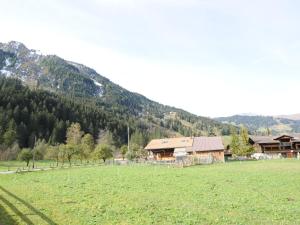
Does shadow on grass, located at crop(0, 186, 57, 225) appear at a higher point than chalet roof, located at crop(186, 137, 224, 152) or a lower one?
lower

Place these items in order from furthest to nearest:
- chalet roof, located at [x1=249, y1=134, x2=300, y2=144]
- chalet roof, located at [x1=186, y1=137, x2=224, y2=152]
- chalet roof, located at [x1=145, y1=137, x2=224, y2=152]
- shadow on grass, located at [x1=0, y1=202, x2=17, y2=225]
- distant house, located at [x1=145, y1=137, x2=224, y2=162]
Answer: chalet roof, located at [x1=249, y1=134, x2=300, y2=144]
chalet roof, located at [x1=145, y1=137, x2=224, y2=152]
chalet roof, located at [x1=186, y1=137, x2=224, y2=152]
distant house, located at [x1=145, y1=137, x2=224, y2=162]
shadow on grass, located at [x1=0, y1=202, x2=17, y2=225]

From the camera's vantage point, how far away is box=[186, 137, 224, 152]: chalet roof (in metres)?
91.8

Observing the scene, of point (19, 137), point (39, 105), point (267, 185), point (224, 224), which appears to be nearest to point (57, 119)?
point (39, 105)

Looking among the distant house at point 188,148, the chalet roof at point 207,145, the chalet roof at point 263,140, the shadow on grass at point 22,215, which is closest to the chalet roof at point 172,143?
the distant house at point 188,148

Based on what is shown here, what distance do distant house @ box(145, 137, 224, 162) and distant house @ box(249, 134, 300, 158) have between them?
3444 centimetres

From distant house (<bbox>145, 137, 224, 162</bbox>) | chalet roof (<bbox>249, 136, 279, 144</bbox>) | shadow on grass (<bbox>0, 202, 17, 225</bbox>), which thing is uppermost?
chalet roof (<bbox>249, 136, 279, 144</bbox>)

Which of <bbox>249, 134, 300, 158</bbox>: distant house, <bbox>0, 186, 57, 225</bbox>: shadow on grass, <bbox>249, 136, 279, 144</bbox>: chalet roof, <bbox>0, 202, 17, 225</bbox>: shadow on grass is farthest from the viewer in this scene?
<bbox>249, 136, 279, 144</bbox>: chalet roof

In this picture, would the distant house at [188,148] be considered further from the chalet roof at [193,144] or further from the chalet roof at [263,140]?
the chalet roof at [263,140]

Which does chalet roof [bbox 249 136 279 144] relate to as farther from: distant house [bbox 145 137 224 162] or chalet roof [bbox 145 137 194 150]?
distant house [bbox 145 137 224 162]

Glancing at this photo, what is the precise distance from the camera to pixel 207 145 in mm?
94688

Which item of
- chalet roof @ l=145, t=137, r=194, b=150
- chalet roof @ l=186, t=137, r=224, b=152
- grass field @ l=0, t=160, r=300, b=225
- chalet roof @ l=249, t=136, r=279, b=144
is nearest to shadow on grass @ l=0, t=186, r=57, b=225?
grass field @ l=0, t=160, r=300, b=225

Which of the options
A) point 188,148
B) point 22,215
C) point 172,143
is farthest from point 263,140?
point 22,215

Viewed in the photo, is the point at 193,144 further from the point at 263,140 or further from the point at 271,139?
the point at 271,139

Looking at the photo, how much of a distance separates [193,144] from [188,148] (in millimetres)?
2098
